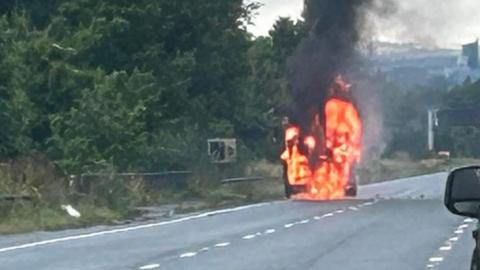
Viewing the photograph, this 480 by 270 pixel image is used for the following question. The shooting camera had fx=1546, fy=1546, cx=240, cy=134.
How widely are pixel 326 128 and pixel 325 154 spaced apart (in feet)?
3.20

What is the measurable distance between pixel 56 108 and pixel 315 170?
9636 millimetres

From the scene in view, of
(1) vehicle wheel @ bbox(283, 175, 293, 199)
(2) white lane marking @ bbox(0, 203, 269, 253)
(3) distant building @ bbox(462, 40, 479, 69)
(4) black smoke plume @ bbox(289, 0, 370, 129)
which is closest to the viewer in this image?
(2) white lane marking @ bbox(0, 203, 269, 253)

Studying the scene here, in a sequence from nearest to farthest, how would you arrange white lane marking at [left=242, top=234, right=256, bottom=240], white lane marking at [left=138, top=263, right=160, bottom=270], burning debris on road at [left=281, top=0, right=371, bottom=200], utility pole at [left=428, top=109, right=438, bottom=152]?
white lane marking at [left=138, top=263, right=160, bottom=270], white lane marking at [left=242, top=234, right=256, bottom=240], burning debris on road at [left=281, top=0, right=371, bottom=200], utility pole at [left=428, top=109, right=438, bottom=152]

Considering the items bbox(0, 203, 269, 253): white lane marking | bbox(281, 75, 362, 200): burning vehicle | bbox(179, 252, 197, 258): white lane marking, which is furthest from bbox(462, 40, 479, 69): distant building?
bbox(179, 252, 197, 258): white lane marking

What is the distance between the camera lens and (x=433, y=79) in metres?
174

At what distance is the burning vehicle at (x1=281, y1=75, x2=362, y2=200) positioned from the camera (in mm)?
56250

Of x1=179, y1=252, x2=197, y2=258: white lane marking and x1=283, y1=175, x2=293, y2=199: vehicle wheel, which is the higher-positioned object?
x1=283, y1=175, x2=293, y2=199: vehicle wheel

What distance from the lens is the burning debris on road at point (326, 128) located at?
5631cm

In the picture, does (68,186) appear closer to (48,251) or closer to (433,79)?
(48,251)

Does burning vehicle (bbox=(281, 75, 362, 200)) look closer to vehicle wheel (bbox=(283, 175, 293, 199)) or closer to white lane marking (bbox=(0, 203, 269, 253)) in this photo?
vehicle wheel (bbox=(283, 175, 293, 199))

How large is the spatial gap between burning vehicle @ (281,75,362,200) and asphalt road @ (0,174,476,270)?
45.6 feet

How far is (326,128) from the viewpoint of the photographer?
5669 centimetres

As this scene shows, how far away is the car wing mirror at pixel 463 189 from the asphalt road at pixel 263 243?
44.0 feet

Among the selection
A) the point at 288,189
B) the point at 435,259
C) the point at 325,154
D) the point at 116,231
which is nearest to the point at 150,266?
the point at 435,259
